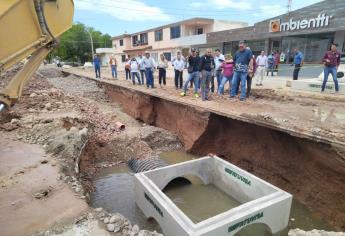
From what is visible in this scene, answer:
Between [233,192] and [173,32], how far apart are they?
80.3ft

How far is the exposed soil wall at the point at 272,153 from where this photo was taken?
16.2 ft

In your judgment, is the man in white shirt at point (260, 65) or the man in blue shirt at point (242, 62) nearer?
the man in blue shirt at point (242, 62)

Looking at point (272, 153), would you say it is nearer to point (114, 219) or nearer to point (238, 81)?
point (238, 81)

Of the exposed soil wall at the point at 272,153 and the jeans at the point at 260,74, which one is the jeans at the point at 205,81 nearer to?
the exposed soil wall at the point at 272,153

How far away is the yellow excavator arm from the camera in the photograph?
8.41 ft

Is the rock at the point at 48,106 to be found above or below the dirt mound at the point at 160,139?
above

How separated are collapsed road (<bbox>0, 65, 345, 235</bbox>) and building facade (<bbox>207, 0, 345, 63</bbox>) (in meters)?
6.51

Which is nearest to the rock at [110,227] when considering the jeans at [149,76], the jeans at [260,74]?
the jeans at [149,76]

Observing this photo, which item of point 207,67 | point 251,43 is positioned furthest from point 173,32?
point 207,67

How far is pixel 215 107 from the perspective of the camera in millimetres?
7613

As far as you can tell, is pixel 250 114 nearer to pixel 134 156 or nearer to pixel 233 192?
pixel 233 192

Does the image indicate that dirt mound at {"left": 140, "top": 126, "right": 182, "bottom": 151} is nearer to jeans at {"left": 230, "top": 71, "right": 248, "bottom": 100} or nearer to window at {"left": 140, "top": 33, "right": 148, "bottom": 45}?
jeans at {"left": 230, "top": 71, "right": 248, "bottom": 100}

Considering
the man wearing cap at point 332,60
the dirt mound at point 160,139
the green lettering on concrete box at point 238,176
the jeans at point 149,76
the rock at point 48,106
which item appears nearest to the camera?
the green lettering on concrete box at point 238,176

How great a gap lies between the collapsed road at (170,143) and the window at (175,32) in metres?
18.0
